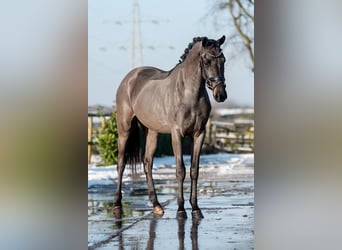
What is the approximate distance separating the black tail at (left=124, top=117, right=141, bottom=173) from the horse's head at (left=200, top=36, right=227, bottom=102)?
2.12ft

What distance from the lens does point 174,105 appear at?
188 inches

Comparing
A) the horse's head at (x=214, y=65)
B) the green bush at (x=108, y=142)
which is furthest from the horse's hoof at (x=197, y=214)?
the horse's head at (x=214, y=65)

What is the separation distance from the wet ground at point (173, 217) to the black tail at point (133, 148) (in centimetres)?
11

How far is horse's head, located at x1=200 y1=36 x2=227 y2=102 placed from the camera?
14.9ft

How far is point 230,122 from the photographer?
15.9 feet

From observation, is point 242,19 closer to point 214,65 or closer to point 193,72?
point 214,65

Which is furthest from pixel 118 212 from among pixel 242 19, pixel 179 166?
pixel 242 19

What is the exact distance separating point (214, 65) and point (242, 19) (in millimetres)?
307

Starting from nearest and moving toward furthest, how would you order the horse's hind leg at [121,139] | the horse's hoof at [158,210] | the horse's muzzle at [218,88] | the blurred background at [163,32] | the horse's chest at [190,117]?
the horse's muzzle at [218,88] < the blurred background at [163,32] < the horse's chest at [190,117] < the horse's hoof at [158,210] < the horse's hind leg at [121,139]

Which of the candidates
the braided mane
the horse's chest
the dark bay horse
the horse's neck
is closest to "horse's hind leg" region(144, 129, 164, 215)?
the dark bay horse

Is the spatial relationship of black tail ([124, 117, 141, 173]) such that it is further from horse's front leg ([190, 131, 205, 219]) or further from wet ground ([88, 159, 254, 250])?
horse's front leg ([190, 131, 205, 219])

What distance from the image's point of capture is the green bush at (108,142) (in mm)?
4934

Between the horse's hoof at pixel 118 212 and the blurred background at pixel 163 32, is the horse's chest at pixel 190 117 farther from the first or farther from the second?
the horse's hoof at pixel 118 212
